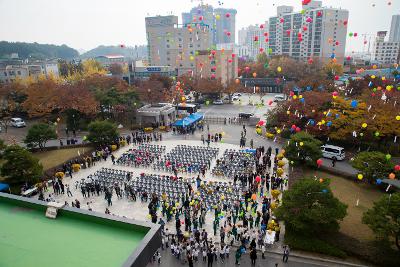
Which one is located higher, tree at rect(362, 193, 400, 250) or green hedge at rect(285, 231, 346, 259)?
tree at rect(362, 193, 400, 250)

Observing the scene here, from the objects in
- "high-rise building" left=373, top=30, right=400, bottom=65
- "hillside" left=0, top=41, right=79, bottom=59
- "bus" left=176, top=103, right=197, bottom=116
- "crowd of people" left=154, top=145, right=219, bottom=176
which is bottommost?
"crowd of people" left=154, top=145, right=219, bottom=176

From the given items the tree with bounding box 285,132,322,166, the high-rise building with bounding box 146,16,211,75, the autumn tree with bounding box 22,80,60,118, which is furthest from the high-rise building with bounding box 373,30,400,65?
the autumn tree with bounding box 22,80,60,118

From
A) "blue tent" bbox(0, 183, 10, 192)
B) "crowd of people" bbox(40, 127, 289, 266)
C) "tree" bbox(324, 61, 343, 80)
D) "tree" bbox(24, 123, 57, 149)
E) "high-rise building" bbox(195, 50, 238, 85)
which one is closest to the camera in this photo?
"crowd of people" bbox(40, 127, 289, 266)

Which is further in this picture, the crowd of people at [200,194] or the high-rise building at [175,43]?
the high-rise building at [175,43]

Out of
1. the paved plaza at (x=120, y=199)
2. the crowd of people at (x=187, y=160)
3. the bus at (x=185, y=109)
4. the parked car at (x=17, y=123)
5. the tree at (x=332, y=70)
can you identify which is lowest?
the paved plaza at (x=120, y=199)

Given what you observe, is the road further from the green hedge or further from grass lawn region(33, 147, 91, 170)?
grass lawn region(33, 147, 91, 170)

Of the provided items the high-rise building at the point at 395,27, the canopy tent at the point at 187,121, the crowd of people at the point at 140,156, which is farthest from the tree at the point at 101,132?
the high-rise building at the point at 395,27

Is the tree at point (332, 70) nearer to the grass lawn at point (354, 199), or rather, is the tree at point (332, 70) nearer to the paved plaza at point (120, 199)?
the paved plaza at point (120, 199)

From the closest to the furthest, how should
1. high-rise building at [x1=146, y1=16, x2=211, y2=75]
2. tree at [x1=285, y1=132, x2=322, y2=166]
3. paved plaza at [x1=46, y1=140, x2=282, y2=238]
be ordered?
1. paved plaza at [x1=46, y1=140, x2=282, y2=238]
2. tree at [x1=285, y1=132, x2=322, y2=166]
3. high-rise building at [x1=146, y1=16, x2=211, y2=75]
